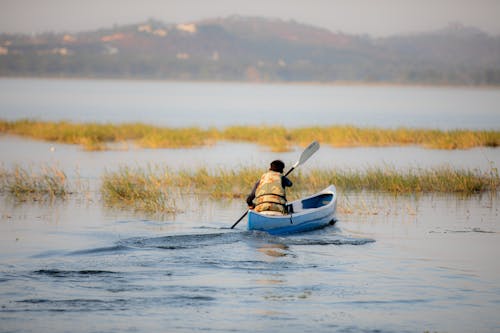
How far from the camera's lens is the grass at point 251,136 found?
4072 cm

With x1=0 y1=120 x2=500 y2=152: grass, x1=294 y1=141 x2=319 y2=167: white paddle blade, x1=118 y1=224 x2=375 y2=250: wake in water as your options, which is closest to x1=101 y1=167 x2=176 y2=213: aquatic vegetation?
x1=294 y1=141 x2=319 y2=167: white paddle blade

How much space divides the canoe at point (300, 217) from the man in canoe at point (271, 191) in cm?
16

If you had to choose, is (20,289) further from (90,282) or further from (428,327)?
(428,327)

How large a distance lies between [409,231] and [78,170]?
A: 13.8 metres

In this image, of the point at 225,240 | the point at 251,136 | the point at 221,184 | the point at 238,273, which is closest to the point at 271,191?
the point at 225,240

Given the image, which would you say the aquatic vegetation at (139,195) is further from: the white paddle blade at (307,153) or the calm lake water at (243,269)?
the white paddle blade at (307,153)

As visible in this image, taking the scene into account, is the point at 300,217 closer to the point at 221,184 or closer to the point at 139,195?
the point at 139,195

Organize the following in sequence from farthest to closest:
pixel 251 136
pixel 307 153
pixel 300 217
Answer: pixel 251 136
pixel 307 153
pixel 300 217

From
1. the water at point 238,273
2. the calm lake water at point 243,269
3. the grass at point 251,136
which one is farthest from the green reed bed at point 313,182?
the grass at point 251,136

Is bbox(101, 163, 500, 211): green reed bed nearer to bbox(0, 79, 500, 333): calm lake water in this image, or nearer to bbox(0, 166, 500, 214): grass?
bbox(0, 166, 500, 214): grass

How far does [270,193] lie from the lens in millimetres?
16688

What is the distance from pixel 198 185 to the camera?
79.3 feet

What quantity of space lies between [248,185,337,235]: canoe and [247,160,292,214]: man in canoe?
6.3 inches

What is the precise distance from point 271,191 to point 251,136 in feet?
90.2
